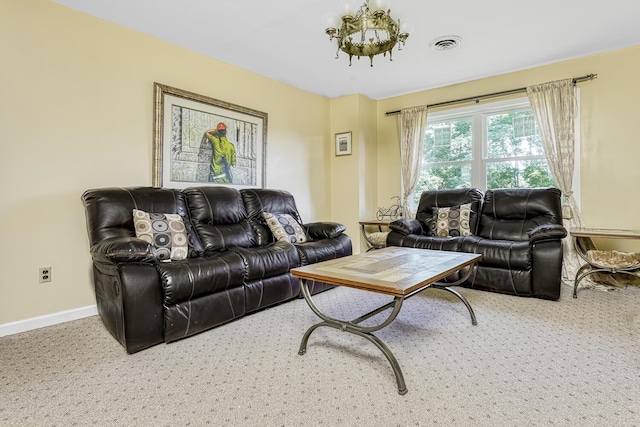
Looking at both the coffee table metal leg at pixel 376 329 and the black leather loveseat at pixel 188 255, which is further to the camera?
the black leather loveseat at pixel 188 255

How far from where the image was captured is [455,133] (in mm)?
4617

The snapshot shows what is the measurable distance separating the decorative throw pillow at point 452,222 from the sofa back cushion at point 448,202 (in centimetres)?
8

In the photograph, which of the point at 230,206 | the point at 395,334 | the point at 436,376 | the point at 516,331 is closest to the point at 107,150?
the point at 230,206

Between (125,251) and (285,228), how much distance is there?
163 centimetres

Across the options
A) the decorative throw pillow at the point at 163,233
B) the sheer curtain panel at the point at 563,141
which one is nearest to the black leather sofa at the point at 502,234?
the sheer curtain panel at the point at 563,141

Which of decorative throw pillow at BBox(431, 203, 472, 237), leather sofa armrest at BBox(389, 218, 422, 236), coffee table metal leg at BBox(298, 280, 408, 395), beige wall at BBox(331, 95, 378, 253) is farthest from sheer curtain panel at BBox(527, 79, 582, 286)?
coffee table metal leg at BBox(298, 280, 408, 395)

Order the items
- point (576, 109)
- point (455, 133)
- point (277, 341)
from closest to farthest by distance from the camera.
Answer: point (277, 341) < point (576, 109) < point (455, 133)

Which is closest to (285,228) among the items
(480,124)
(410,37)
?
(410,37)

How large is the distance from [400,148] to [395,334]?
10.9ft

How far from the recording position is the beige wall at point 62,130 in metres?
2.34

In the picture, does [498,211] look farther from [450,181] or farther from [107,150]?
[107,150]

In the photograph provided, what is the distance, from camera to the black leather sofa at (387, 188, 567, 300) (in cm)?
293

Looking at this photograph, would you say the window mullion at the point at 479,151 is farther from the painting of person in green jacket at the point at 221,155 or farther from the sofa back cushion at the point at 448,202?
the painting of person in green jacket at the point at 221,155

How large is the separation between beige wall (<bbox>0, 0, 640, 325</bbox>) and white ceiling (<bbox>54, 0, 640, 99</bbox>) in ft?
0.59
